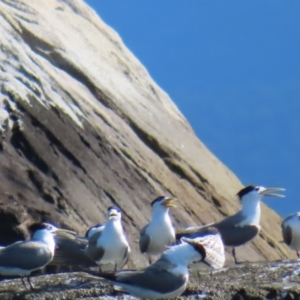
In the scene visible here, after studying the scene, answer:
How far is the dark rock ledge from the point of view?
11.8 meters

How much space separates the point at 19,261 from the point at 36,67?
6276 mm

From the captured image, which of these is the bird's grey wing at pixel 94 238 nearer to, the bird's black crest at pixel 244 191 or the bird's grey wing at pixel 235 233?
the bird's grey wing at pixel 235 233

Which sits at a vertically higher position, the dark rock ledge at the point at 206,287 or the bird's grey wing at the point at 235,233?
the bird's grey wing at the point at 235,233

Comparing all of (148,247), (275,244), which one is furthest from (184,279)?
(275,244)

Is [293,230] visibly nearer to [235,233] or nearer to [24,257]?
[235,233]

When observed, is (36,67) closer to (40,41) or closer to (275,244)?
(40,41)

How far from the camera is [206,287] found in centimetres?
1202

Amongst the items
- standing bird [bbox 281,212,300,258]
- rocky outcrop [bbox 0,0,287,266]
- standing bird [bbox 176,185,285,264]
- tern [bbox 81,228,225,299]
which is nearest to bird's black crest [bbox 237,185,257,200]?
standing bird [bbox 176,185,285,264]

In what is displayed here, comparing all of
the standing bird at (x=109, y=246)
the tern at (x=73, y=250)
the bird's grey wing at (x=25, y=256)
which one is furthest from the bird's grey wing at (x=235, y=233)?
the bird's grey wing at (x=25, y=256)

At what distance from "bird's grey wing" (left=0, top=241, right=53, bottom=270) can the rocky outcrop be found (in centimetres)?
297

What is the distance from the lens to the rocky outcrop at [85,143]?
1638cm

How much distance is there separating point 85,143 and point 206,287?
19.6 feet

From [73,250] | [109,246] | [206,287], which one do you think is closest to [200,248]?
[206,287]

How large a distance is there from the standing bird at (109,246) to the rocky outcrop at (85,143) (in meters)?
1.82
